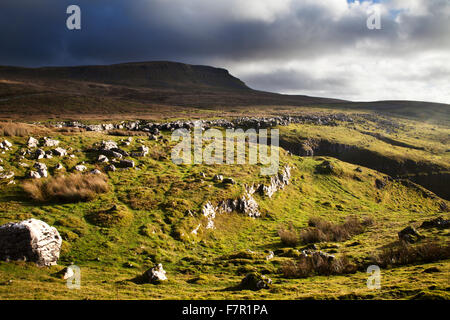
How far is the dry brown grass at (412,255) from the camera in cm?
1891

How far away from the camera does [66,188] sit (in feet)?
85.7

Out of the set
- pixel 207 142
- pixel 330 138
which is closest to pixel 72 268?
pixel 207 142

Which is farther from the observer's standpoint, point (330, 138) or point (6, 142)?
point (330, 138)

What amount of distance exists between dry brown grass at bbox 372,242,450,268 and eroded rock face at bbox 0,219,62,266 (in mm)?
Answer: 26739

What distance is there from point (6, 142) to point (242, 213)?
34.8m

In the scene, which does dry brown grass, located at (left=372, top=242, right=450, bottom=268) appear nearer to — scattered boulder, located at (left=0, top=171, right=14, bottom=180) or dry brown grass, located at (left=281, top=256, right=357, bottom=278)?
dry brown grass, located at (left=281, top=256, right=357, bottom=278)

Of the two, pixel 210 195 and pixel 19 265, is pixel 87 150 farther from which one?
pixel 19 265

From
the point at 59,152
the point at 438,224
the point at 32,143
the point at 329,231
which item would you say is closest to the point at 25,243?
the point at 59,152

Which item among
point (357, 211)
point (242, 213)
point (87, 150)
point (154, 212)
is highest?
point (87, 150)

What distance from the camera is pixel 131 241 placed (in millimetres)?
23250

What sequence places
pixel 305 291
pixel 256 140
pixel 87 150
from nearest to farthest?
pixel 305 291, pixel 87 150, pixel 256 140

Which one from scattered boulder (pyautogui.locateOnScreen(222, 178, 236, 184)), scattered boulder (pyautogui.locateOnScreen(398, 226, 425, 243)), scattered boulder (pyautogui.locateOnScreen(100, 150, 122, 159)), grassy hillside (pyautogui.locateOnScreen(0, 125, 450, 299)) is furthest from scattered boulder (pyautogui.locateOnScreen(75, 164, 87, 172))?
scattered boulder (pyautogui.locateOnScreen(398, 226, 425, 243))

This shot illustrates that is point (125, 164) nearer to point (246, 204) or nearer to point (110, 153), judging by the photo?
point (110, 153)

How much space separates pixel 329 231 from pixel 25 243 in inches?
1319
